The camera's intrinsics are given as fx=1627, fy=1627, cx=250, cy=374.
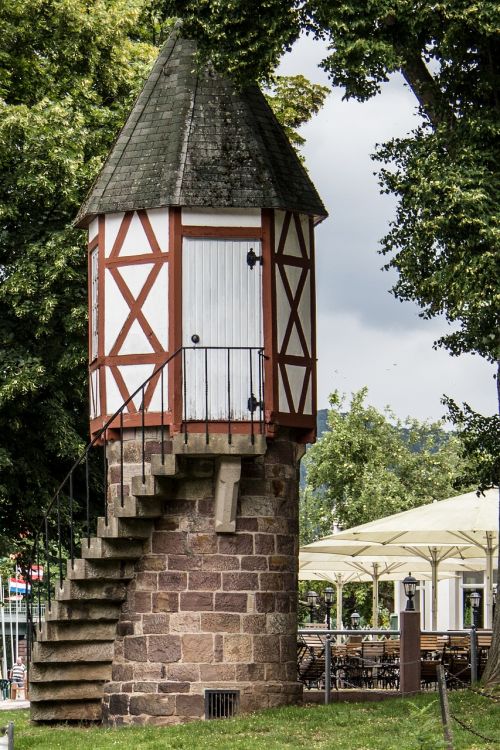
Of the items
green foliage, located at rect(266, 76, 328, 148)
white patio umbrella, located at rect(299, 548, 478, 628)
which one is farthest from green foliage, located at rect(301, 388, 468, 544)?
green foliage, located at rect(266, 76, 328, 148)

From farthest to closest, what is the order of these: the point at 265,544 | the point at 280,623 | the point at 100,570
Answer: the point at 280,623
the point at 265,544
the point at 100,570

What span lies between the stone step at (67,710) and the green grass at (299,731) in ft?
0.95

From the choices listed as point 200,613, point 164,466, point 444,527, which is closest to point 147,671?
point 200,613

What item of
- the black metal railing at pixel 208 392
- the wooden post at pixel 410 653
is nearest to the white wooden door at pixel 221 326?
the black metal railing at pixel 208 392

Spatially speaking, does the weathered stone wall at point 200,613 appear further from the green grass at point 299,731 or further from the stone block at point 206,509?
the green grass at point 299,731

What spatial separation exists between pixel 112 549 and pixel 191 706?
220cm

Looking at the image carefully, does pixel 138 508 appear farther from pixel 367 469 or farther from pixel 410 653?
pixel 367 469

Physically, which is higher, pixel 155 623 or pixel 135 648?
pixel 155 623

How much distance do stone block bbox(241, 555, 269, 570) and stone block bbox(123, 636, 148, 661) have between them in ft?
5.20

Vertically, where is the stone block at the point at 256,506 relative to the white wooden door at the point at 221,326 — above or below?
below

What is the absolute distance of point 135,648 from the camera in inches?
816

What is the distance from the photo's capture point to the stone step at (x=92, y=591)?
2072 cm

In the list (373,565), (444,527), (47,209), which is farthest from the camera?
(373,565)

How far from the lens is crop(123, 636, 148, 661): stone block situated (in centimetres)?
2066
